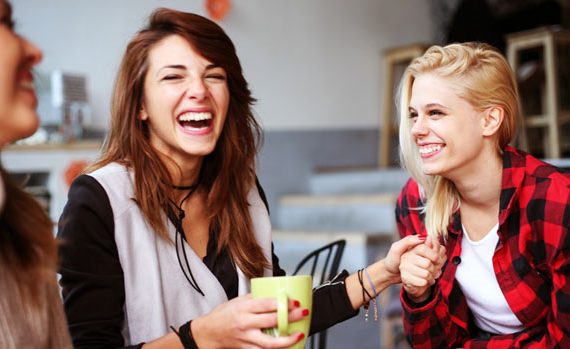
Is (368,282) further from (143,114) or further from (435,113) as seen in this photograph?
(143,114)

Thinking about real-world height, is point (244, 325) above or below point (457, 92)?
below

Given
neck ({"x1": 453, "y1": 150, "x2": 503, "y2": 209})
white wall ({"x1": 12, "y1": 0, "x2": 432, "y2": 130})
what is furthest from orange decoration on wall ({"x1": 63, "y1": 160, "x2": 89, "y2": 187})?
neck ({"x1": 453, "y1": 150, "x2": 503, "y2": 209})

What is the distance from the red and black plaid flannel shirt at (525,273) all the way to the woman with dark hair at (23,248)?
857 mm

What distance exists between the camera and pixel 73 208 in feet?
4.21

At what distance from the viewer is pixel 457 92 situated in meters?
1.64

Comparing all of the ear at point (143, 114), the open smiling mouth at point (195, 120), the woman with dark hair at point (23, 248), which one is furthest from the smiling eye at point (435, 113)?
the woman with dark hair at point (23, 248)

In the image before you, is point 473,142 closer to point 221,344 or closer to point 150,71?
point 150,71

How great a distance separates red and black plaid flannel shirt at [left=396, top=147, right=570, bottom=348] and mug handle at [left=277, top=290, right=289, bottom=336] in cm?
63

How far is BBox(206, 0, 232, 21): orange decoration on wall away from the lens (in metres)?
4.65

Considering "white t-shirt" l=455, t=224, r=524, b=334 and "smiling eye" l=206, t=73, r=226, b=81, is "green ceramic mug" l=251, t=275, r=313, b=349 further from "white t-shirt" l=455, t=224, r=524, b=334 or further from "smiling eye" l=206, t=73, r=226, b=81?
"white t-shirt" l=455, t=224, r=524, b=334

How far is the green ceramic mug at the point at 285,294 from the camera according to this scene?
0.96 m

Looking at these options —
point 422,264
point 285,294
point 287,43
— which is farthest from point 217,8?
point 285,294

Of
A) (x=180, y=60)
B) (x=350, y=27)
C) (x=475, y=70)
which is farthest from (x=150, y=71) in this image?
(x=350, y=27)

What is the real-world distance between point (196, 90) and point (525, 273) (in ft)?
2.54
